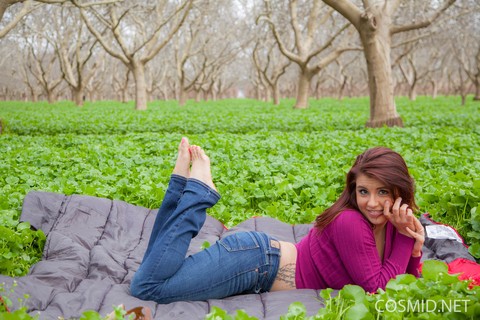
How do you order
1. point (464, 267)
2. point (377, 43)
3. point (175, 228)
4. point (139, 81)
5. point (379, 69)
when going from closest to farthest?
point (175, 228)
point (464, 267)
point (377, 43)
point (379, 69)
point (139, 81)

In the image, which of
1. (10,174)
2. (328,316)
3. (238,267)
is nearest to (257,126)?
(10,174)

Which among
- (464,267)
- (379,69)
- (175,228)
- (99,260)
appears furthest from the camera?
(379,69)

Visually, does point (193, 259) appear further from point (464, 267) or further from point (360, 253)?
point (464, 267)

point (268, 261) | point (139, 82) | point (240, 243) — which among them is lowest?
point (268, 261)

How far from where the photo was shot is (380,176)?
288 cm

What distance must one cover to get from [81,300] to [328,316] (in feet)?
5.08

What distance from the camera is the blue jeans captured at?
303cm

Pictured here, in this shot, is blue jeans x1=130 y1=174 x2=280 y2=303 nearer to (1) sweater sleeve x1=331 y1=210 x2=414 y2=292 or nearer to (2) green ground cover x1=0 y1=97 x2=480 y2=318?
(1) sweater sleeve x1=331 y1=210 x2=414 y2=292

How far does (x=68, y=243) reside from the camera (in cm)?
395

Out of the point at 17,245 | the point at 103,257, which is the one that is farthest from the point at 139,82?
→ the point at 103,257

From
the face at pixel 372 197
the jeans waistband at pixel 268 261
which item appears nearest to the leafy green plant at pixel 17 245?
the jeans waistband at pixel 268 261

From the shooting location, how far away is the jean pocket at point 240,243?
313 cm

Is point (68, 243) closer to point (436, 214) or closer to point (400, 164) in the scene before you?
point (400, 164)

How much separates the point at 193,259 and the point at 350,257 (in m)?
0.91
